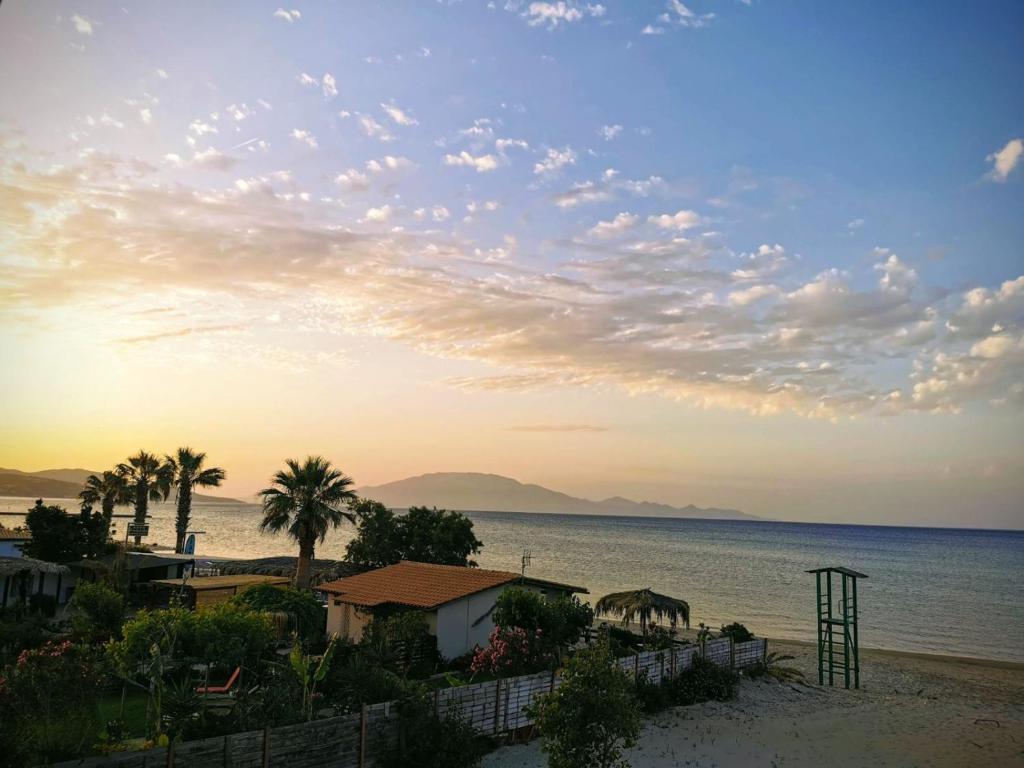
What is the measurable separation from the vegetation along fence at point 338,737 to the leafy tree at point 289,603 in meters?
12.4

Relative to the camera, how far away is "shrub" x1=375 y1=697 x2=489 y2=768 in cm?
1511

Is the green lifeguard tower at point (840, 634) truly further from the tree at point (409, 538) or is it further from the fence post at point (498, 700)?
the tree at point (409, 538)

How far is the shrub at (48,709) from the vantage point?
11.6 meters

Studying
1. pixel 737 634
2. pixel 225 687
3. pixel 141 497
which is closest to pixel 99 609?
pixel 225 687

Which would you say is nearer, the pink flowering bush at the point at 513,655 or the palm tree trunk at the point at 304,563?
the pink flowering bush at the point at 513,655

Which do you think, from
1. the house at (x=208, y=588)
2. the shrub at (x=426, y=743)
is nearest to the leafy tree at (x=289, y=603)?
the house at (x=208, y=588)

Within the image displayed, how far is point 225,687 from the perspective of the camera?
21547 mm

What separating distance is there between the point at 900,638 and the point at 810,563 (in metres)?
75.3

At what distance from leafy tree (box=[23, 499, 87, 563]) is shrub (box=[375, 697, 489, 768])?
31136 mm

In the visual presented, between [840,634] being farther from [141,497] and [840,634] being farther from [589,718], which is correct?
[141,497]

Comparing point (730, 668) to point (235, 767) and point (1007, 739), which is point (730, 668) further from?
point (235, 767)

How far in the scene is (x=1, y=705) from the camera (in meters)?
→ 11.7

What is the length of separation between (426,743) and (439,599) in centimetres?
1199

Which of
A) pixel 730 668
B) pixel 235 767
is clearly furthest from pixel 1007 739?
pixel 235 767
